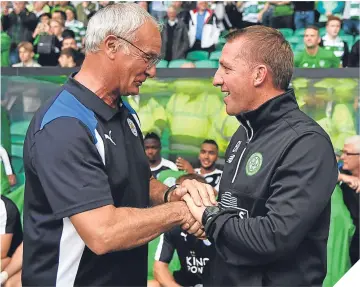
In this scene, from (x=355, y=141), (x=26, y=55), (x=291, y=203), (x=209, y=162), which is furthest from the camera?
(x=26, y=55)

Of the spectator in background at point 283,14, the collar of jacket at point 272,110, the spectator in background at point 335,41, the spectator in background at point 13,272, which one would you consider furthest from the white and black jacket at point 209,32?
the collar of jacket at point 272,110

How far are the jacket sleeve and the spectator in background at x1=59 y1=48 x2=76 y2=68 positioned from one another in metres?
3.34

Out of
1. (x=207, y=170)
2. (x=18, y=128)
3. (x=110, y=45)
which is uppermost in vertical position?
(x=110, y=45)

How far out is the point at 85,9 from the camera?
5.18 meters

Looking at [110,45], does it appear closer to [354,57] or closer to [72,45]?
[354,57]

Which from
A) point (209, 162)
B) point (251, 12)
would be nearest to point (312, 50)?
point (251, 12)

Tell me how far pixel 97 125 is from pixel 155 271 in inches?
110

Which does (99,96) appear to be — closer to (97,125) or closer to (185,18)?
(97,125)

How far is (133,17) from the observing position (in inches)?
87.6

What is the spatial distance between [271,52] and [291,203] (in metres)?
0.51

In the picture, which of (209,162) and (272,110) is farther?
(209,162)

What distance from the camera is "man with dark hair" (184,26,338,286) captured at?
6.40ft

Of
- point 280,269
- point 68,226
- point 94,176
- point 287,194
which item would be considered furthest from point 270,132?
point 68,226

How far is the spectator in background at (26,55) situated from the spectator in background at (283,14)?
1875mm
